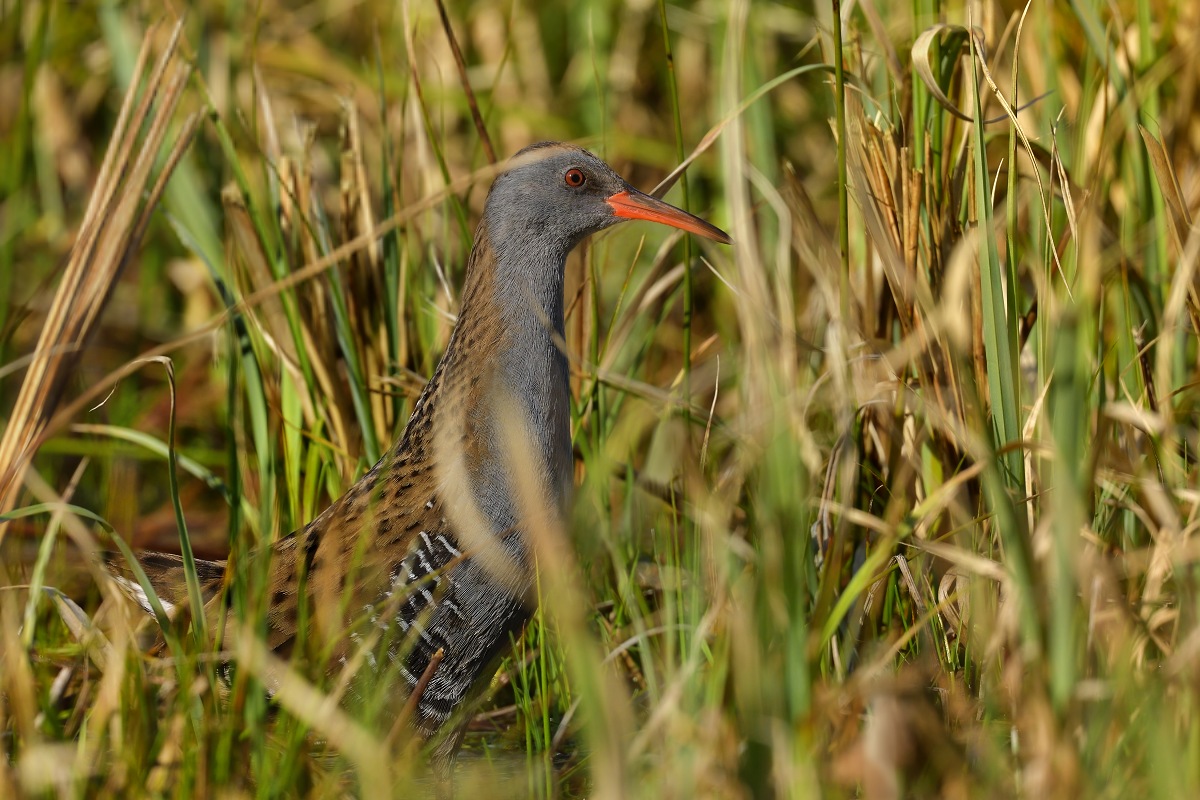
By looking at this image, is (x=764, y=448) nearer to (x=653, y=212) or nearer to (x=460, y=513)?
(x=460, y=513)

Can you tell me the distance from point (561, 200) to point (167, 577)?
3.85ft

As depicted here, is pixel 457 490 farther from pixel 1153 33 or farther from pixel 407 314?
pixel 1153 33

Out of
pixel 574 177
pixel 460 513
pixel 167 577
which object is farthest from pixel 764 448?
pixel 167 577

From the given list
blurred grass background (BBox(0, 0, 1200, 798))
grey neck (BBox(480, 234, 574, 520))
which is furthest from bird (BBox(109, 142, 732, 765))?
blurred grass background (BBox(0, 0, 1200, 798))

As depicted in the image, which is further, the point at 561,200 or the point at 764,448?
the point at 561,200

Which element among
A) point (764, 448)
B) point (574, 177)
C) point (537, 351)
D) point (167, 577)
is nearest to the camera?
point (764, 448)

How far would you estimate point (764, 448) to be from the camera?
2.14 m

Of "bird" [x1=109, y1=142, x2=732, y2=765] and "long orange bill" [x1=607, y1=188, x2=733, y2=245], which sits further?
"long orange bill" [x1=607, y1=188, x2=733, y2=245]

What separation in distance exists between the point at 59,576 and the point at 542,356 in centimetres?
149

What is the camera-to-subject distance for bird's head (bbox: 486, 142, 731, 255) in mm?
3145

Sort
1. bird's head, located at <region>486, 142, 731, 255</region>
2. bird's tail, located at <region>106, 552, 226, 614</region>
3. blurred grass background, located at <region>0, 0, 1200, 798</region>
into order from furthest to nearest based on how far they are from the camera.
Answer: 1. bird's head, located at <region>486, 142, 731, 255</region>
2. bird's tail, located at <region>106, 552, 226, 614</region>
3. blurred grass background, located at <region>0, 0, 1200, 798</region>

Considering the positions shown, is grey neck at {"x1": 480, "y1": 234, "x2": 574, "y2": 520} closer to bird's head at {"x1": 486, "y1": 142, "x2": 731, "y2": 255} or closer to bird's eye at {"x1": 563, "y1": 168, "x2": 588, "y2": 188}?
bird's head at {"x1": 486, "y1": 142, "x2": 731, "y2": 255}

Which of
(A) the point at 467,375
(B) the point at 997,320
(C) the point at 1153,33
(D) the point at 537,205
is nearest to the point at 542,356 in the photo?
(A) the point at 467,375

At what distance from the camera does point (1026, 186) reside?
3465mm
